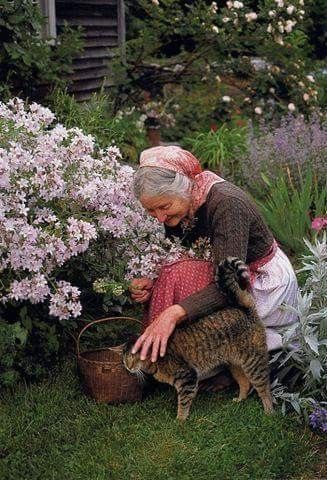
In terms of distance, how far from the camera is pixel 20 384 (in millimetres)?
4184

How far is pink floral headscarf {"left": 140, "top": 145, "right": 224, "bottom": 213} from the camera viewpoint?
12.2ft

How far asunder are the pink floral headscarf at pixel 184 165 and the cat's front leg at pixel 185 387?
77 centimetres

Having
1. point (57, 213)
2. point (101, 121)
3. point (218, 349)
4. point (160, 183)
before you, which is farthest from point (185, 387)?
point (101, 121)

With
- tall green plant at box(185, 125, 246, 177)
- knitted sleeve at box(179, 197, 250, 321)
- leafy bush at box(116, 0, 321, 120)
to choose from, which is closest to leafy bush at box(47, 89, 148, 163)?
tall green plant at box(185, 125, 246, 177)

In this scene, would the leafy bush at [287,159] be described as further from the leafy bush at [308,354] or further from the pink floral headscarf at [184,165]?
the pink floral headscarf at [184,165]

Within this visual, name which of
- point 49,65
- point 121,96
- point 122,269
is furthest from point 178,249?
point 121,96

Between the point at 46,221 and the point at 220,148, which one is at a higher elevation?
the point at 46,221

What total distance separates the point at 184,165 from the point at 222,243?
1.38ft

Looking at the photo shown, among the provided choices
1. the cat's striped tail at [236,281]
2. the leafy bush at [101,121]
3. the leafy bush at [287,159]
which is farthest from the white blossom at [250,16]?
the cat's striped tail at [236,281]

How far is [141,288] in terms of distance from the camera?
Answer: 159 inches

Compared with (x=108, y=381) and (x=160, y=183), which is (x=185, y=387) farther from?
(x=160, y=183)

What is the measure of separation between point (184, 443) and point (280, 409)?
1.82ft

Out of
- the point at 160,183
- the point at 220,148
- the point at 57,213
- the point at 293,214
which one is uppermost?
the point at 160,183

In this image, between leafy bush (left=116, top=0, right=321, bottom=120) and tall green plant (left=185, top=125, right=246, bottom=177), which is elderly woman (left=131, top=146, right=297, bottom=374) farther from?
leafy bush (left=116, top=0, right=321, bottom=120)
